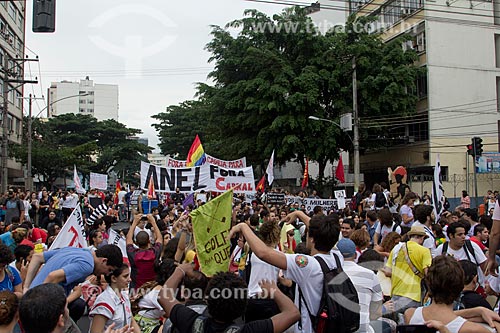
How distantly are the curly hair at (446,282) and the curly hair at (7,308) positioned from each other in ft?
9.13

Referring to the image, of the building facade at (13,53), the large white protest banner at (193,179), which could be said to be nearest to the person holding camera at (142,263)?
the large white protest banner at (193,179)

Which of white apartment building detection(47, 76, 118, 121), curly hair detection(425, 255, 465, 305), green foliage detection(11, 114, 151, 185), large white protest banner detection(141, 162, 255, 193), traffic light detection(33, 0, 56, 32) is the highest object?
white apartment building detection(47, 76, 118, 121)

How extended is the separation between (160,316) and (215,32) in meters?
29.7

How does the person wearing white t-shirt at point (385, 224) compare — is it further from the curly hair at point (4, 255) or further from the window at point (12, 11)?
the window at point (12, 11)

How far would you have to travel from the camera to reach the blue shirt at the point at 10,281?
461 cm

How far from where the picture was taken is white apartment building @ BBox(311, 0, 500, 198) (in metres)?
30.9

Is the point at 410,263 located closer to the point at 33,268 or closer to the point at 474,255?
the point at 474,255

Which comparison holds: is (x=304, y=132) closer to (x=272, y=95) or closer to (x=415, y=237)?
(x=272, y=95)

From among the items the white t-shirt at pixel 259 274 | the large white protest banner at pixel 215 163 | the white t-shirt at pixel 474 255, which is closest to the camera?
the white t-shirt at pixel 259 274

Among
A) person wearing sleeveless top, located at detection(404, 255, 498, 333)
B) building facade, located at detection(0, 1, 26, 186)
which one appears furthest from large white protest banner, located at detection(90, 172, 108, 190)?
person wearing sleeveless top, located at detection(404, 255, 498, 333)

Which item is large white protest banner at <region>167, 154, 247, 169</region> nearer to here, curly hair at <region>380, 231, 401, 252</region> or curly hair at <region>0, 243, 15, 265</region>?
curly hair at <region>380, 231, 401, 252</region>

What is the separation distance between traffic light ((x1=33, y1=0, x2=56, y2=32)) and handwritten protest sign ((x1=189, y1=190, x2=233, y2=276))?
20.4 ft

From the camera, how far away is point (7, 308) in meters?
3.16

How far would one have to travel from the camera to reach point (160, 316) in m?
4.60
